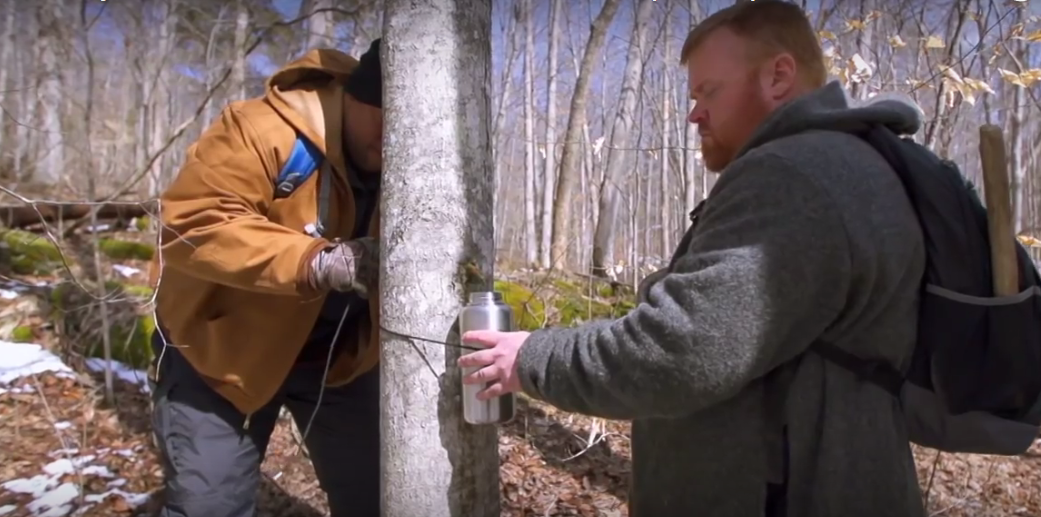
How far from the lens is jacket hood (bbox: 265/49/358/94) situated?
213cm

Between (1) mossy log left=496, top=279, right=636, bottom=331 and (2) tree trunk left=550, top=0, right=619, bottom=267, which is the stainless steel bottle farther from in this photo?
(2) tree trunk left=550, top=0, right=619, bottom=267

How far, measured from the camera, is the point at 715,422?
1.34 metres

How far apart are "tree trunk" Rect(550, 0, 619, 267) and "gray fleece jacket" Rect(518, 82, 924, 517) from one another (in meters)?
5.85

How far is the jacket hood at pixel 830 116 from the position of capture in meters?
1.24

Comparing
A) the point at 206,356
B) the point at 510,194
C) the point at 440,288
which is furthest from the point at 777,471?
the point at 510,194

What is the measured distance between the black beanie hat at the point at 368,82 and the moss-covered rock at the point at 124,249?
630 cm

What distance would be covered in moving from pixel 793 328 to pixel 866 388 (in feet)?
0.70

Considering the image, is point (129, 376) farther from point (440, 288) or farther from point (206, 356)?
point (440, 288)

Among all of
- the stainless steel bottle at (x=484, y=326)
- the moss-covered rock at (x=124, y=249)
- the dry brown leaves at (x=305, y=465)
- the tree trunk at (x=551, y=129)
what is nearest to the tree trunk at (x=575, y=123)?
the dry brown leaves at (x=305, y=465)

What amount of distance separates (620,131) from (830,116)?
27.3ft

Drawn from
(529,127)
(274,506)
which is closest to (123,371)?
(274,506)

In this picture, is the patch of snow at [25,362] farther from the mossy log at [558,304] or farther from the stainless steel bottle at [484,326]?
the stainless steel bottle at [484,326]

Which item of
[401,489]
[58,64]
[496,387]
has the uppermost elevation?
[58,64]

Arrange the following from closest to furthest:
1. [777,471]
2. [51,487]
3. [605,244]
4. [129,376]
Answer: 1. [777,471]
2. [51,487]
3. [129,376]
4. [605,244]
